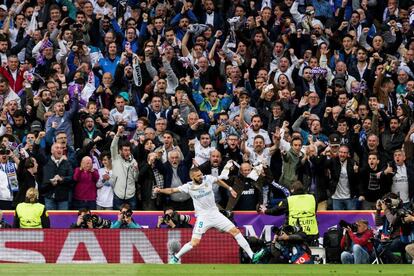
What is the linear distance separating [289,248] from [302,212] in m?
1.24

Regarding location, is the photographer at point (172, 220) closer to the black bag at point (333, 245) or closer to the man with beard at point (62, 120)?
the black bag at point (333, 245)

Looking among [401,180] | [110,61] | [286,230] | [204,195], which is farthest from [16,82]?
[401,180]

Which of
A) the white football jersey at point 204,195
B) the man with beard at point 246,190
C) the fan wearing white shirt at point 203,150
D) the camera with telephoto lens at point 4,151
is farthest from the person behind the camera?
the fan wearing white shirt at point 203,150

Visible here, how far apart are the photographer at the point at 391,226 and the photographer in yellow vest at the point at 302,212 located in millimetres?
1227

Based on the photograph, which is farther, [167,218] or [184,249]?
[167,218]

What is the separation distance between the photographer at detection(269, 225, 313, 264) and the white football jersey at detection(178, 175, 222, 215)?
148cm

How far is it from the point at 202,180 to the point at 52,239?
2.91 m

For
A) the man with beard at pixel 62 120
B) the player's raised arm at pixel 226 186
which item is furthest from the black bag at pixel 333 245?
the man with beard at pixel 62 120

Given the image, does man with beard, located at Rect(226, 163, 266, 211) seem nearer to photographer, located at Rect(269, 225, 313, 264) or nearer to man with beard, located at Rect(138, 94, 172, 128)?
photographer, located at Rect(269, 225, 313, 264)

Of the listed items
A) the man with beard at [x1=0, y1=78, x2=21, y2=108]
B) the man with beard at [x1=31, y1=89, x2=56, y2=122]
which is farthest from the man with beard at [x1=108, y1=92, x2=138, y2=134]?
the man with beard at [x1=0, y1=78, x2=21, y2=108]

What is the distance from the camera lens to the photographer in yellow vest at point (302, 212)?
990 inches

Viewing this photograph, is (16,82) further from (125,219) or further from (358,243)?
(358,243)

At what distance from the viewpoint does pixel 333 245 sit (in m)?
25.0

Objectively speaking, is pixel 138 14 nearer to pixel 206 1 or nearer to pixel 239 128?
pixel 206 1
